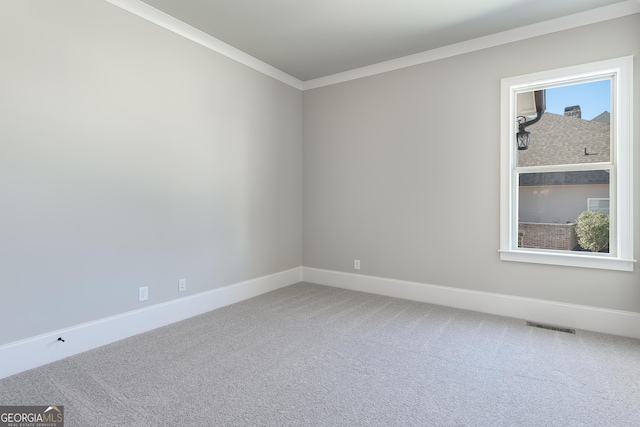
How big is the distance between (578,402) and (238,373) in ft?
6.61

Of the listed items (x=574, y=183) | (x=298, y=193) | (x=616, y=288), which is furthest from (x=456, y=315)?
(x=298, y=193)

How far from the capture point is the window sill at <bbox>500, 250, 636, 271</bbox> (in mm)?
2746

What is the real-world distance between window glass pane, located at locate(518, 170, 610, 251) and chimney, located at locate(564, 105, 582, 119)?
527 millimetres

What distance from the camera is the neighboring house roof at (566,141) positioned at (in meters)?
2.88

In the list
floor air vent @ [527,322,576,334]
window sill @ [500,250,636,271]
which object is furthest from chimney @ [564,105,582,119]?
floor air vent @ [527,322,576,334]

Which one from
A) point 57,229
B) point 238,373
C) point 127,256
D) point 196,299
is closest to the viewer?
point 238,373

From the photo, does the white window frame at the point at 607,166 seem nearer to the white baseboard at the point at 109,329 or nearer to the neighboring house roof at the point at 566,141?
the neighboring house roof at the point at 566,141

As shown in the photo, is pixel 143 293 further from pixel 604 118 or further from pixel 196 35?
pixel 604 118

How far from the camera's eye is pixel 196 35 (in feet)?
10.3

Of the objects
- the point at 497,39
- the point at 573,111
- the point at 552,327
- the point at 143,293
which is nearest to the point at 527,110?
the point at 573,111

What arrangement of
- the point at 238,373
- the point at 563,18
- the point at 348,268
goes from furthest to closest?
the point at 348,268, the point at 563,18, the point at 238,373

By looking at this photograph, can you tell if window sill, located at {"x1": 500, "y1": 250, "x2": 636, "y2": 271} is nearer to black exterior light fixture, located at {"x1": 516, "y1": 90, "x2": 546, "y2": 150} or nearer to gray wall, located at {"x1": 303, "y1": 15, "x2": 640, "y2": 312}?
gray wall, located at {"x1": 303, "y1": 15, "x2": 640, "y2": 312}

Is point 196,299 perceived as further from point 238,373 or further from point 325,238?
point 325,238

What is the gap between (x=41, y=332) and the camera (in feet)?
7.31
